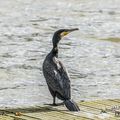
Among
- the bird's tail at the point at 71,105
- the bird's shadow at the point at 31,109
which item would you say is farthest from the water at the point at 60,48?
the bird's tail at the point at 71,105

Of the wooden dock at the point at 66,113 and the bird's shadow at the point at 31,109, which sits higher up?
the wooden dock at the point at 66,113

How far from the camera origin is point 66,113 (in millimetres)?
9344

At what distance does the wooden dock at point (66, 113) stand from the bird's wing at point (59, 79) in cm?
29

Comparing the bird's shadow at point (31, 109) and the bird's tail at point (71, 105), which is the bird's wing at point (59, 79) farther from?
the bird's shadow at point (31, 109)

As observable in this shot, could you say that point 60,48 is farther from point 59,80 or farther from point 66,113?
point 66,113

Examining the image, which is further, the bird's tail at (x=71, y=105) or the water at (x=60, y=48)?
the water at (x=60, y=48)

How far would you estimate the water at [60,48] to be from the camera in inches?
458

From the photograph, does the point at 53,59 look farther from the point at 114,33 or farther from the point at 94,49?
the point at 114,33

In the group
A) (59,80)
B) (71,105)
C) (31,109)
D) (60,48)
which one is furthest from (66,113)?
(60,48)

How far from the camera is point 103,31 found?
19.6 meters

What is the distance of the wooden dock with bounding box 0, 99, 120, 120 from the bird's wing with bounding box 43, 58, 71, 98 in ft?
0.96

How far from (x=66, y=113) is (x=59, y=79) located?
0.51 m

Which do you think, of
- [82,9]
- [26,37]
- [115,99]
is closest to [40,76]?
[115,99]

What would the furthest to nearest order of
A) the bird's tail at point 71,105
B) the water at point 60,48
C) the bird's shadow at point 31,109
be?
the water at point 60,48
the bird's shadow at point 31,109
the bird's tail at point 71,105
